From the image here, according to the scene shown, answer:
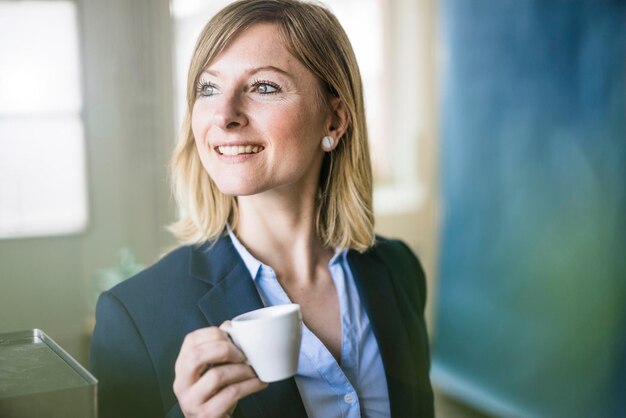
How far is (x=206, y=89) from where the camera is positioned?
72cm

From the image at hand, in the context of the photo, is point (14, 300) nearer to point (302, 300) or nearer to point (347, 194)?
point (302, 300)

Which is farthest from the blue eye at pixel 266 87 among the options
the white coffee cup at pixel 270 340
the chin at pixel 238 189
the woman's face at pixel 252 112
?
the white coffee cup at pixel 270 340

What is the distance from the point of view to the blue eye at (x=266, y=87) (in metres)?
0.72

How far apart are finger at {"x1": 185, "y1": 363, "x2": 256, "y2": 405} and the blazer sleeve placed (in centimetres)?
9

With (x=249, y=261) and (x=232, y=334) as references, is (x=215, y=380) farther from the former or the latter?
(x=249, y=261)

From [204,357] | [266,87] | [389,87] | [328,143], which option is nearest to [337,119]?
[328,143]

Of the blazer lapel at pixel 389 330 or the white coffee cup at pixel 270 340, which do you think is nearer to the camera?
the white coffee cup at pixel 270 340

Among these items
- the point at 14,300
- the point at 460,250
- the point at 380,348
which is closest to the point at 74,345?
the point at 14,300

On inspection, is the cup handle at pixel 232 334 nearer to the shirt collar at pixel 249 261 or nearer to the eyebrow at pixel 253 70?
the shirt collar at pixel 249 261

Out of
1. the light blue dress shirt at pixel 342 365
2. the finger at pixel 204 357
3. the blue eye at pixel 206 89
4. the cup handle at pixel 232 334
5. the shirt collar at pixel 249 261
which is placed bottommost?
the light blue dress shirt at pixel 342 365

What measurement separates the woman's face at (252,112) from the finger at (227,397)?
21 centimetres

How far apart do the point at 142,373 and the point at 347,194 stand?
0.35m

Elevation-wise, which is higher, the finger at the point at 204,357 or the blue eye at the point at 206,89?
the blue eye at the point at 206,89

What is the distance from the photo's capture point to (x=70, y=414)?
65 cm
